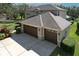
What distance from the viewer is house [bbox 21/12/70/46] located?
223 inches

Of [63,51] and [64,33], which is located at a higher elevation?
[64,33]

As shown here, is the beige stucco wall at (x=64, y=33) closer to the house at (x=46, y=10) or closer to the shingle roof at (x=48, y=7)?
the house at (x=46, y=10)

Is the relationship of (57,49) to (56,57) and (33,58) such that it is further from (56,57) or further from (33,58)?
(33,58)

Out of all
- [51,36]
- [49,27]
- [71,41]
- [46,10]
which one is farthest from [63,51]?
[46,10]

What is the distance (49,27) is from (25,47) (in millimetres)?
1451

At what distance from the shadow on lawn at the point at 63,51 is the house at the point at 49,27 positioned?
1.07 ft

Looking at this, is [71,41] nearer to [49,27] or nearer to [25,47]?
[49,27]

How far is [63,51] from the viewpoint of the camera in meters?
5.66

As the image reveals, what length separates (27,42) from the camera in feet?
19.7

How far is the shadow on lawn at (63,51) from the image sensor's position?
215 inches

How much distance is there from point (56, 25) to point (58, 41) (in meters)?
0.81

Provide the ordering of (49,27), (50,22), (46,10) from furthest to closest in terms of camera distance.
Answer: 1. (50,22)
2. (49,27)
3. (46,10)

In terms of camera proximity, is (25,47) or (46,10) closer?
(46,10)

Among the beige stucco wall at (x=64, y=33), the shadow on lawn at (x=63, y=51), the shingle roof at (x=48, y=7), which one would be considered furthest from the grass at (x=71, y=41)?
the shingle roof at (x=48, y=7)
